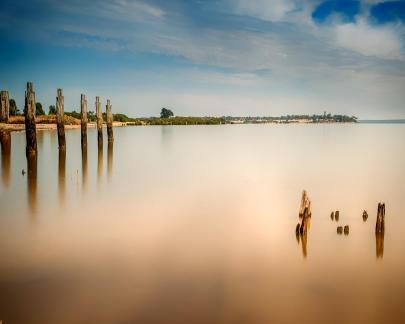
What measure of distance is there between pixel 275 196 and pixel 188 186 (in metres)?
3.26

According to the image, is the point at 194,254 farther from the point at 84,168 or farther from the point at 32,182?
the point at 84,168

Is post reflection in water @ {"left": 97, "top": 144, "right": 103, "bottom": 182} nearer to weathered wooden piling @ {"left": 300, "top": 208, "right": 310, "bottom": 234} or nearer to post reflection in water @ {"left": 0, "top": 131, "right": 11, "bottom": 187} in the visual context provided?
post reflection in water @ {"left": 0, "top": 131, "right": 11, "bottom": 187}

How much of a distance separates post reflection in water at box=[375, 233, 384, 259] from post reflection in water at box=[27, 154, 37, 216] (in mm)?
7453

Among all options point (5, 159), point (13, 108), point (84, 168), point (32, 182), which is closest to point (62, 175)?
point (32, 182)

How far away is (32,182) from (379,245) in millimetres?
11120

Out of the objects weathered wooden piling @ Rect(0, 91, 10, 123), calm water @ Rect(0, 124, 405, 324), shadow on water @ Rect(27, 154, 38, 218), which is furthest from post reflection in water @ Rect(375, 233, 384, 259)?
weathered wooden piling @ Rect(0, 91, 10, 123)

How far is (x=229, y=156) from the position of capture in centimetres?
2492

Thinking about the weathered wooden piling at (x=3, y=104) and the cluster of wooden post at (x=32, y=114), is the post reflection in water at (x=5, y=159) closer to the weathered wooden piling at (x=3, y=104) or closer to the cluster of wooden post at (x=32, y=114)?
the cluster of wooden post at (x=32, y=114)

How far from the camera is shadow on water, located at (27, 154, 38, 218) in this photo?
10336mm

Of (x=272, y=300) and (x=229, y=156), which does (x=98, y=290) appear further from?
(x=229, y=156)

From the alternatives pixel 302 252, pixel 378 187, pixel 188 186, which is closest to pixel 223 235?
pixel 302 252

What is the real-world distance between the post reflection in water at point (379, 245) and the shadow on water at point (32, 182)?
7359mm

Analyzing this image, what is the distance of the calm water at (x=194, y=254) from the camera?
4965mm

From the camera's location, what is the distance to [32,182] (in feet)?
45.4
